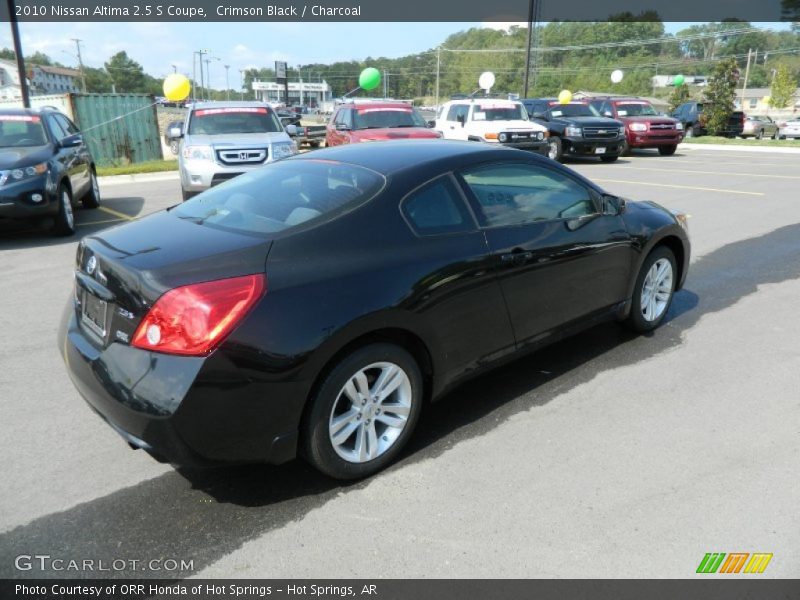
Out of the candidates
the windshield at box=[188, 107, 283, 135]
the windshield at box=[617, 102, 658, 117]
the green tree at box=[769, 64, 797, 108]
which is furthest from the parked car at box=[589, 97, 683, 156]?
the green tree at box=[769, 64, 797, 108]

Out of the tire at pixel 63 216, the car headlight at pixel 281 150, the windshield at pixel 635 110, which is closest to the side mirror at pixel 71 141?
the tire at pixel 63 216

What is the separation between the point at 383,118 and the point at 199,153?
5231 mm

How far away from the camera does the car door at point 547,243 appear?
11.7 feet

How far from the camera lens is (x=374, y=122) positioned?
13703 millimetres

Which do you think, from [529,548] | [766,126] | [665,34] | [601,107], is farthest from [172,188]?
[665,34]

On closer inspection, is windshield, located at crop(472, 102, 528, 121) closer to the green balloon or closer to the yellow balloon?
the yellow balloon

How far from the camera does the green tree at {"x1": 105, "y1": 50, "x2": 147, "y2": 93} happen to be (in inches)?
5079

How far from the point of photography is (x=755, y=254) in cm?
733

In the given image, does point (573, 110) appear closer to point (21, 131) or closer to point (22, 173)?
point (21, 131)

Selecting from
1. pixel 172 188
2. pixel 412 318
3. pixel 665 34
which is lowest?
pixel 172 188

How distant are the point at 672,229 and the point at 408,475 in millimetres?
2964

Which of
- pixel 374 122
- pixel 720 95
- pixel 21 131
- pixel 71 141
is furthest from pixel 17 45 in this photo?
pixel 720 95

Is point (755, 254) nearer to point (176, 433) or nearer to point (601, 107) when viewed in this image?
point (176, 433)

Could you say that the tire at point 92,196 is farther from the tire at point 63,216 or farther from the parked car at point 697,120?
the parked car at point 697,120
